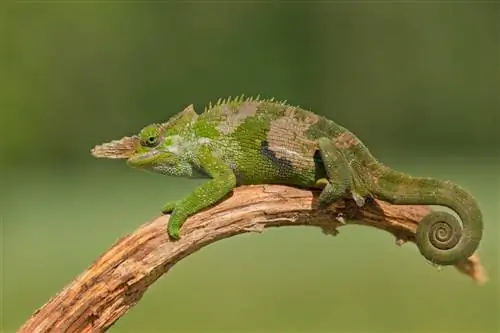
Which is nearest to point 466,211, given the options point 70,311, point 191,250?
point 191,250

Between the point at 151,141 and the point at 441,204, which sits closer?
the point at 441,204

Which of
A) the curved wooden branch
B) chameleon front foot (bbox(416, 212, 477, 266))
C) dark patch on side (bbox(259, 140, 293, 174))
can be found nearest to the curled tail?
chameleon front foot (bbox(416, 212, 477, 266))

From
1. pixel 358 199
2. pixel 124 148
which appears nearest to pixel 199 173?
pixel 124 148

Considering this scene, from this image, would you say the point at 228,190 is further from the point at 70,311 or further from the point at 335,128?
the point at 70,311

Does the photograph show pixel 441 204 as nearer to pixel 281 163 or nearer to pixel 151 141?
pixel 281 163

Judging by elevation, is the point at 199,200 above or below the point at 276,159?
below

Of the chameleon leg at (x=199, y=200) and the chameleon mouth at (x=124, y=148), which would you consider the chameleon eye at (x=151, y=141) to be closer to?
the chameleon mouth at (x=124, y=148)

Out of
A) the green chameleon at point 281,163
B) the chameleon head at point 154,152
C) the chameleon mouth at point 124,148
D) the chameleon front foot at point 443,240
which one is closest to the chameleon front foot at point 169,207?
the green chameleon at point 281,163
